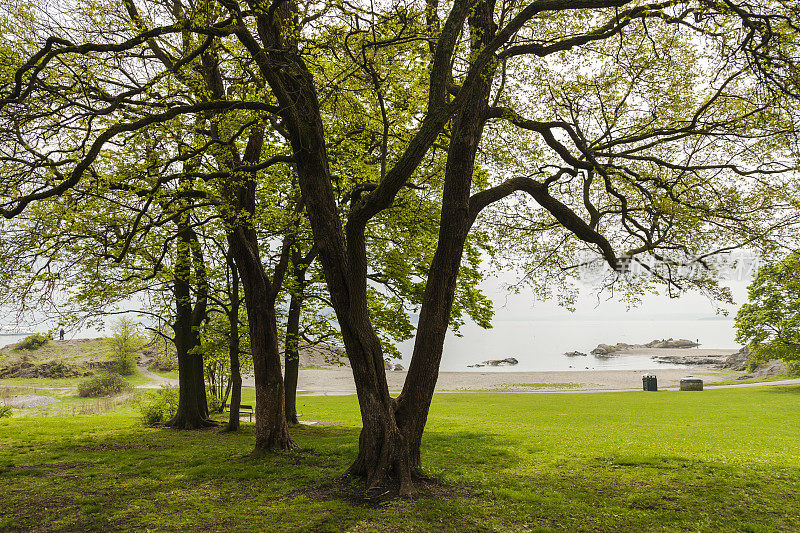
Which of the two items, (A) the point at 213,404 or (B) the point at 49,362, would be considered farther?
(B) the point at 49,362

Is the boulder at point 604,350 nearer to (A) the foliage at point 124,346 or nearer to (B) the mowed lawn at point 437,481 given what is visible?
(A) the foliage at point 124,346

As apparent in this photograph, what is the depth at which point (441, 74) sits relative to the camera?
7551 millimetres

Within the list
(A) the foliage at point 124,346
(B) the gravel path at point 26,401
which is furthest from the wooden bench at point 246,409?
(A) the foliage at point 124,346

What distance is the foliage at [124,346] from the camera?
38000mm

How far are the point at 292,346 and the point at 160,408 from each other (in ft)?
24.8

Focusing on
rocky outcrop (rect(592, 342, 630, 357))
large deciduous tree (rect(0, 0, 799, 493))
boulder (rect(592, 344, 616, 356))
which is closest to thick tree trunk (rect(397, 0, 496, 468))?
large deciduous tree (rect(0, 0, 799, 493))

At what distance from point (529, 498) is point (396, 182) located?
5.60 meters

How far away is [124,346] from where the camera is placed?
135 ft

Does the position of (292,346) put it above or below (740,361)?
above

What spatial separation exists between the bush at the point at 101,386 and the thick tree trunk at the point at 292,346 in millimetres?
25497

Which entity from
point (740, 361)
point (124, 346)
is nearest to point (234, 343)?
point (124, 346)

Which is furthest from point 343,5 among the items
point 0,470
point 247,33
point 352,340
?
point 0,470

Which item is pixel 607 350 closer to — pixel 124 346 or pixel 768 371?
pixel 768 371

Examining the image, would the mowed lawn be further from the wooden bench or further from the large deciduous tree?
the wooden bench
